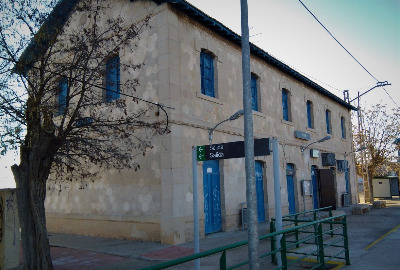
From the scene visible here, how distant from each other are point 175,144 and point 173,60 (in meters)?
2.87

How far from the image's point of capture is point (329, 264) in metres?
7.91

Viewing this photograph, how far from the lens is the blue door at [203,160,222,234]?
12297mm

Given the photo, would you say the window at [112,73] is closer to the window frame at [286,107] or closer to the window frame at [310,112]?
the window frame at [286,107]

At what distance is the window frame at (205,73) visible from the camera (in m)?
13.2

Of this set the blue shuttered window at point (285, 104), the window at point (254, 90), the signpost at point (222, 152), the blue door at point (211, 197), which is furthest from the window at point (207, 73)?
the signpost at point (222, 152)

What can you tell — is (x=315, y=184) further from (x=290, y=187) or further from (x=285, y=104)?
(x=285, y=104)

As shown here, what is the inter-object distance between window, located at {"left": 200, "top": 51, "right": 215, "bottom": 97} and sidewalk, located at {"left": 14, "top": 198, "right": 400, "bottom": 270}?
5.44 meters

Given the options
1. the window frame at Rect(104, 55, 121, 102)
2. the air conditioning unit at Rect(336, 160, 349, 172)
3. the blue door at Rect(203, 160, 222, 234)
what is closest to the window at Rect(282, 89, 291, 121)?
the air conditioning unit at Rect(336, 160, 349, 172)

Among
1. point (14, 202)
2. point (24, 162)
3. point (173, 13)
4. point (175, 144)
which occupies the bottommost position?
point (14, 202)

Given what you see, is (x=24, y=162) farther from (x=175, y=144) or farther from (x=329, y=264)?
(x=329, y=264)

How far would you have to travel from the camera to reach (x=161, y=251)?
9594mm

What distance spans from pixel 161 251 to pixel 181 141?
3609mm

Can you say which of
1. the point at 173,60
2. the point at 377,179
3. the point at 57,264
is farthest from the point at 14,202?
the point at 377,179

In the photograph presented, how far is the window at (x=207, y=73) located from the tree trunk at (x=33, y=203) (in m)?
7.13
